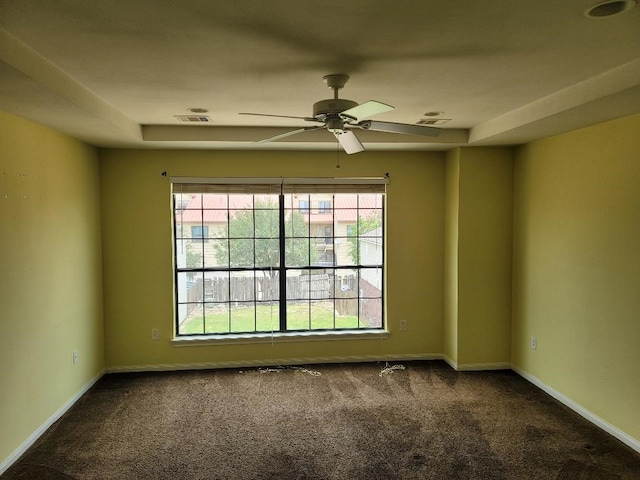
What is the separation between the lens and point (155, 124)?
13.0 feet

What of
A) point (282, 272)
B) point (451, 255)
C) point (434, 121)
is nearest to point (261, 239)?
point (282, 272)

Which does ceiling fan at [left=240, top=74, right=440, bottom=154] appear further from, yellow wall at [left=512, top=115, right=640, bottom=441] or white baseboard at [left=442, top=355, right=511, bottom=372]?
white baseboard at [left=442, top=355, right=511, bottom=372]

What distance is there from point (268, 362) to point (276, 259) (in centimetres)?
110

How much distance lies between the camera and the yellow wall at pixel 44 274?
2902mm

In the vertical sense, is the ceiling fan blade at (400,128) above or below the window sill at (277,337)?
above

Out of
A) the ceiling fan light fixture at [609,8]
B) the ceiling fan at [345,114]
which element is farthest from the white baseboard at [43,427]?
the ceiling fan light fixture at [609,8]

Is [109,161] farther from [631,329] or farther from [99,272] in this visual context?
[631,329]

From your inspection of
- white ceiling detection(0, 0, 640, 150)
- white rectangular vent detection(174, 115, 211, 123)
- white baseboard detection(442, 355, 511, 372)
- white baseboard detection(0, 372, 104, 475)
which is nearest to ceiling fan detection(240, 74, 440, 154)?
white ceiling detection(0, 0, 640, 150)

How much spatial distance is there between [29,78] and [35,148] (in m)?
1.33

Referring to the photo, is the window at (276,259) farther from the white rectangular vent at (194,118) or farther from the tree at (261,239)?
the white rectangular vent at (194,118)

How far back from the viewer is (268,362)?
473cm

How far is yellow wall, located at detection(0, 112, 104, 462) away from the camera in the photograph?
290 cm

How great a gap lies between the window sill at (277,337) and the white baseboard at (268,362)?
21cm

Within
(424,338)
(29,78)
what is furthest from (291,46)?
(424,338)
